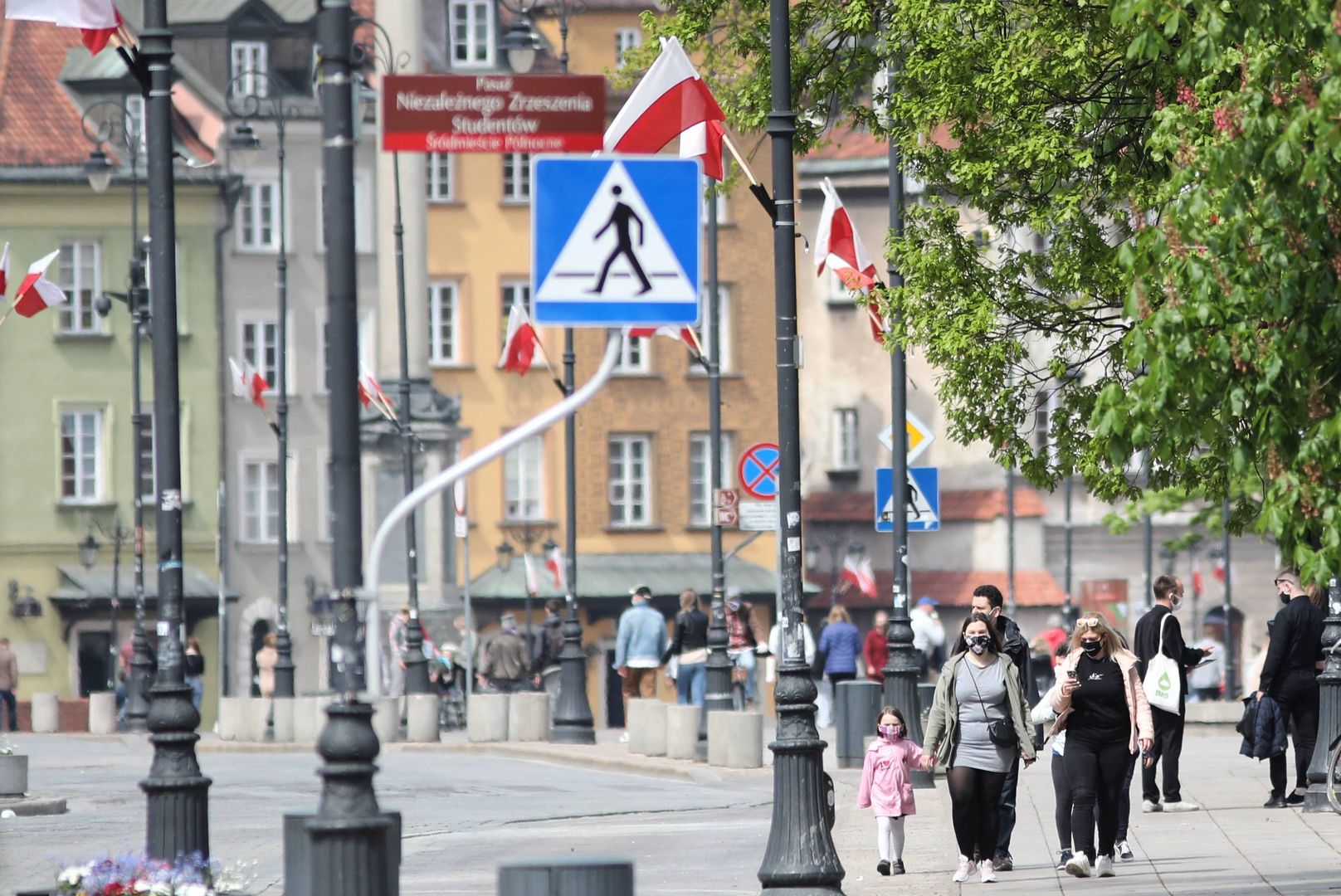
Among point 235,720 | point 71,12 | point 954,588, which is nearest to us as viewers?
point 71,12

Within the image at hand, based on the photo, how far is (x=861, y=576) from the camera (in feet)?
202

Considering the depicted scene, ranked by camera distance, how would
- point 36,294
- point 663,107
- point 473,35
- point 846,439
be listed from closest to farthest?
point 663,107 → point 36,294 → point 473,35 → point 846,439

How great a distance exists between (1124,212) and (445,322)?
43815mm

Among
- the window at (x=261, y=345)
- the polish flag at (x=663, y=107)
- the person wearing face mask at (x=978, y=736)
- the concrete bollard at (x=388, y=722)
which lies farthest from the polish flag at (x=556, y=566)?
the person wearing face mask at (x=978, y=736)

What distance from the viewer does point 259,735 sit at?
37.1 meters

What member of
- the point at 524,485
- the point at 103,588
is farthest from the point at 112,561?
the point at 524,485

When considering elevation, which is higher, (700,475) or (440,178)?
(440,178)

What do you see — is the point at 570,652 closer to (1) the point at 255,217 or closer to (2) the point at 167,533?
(2) the point at 167,533

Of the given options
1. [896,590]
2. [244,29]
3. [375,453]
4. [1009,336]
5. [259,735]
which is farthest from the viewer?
[244,29]

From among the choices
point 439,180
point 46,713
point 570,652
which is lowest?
point 46,713

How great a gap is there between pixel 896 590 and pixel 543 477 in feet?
126

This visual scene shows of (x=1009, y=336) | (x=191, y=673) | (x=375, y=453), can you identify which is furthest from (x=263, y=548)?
(x=1009, y=336)

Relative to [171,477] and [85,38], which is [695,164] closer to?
[171,477]

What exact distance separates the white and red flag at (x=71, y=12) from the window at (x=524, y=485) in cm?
4458
